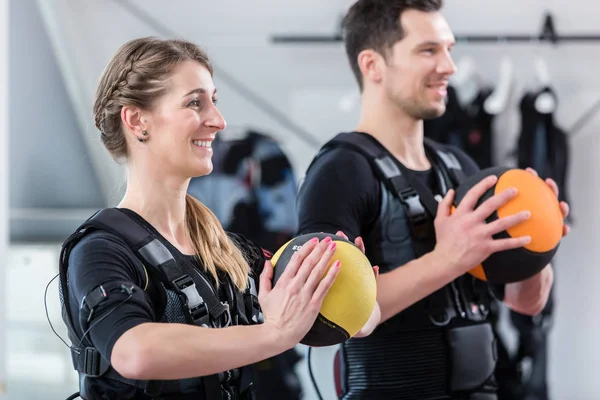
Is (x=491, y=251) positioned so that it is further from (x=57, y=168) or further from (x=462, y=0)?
(x=57, y=168)

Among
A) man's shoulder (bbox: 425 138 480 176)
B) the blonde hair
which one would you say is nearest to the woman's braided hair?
the blonde hair

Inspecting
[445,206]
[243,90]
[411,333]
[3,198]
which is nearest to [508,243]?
[445,206]

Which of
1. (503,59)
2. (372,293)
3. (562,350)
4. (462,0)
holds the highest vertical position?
(462,0)

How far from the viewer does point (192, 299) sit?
1602 mm

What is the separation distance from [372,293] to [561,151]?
8.26 feet

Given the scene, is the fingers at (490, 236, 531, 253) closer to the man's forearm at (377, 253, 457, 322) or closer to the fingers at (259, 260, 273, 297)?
the man's forearm at (377, 253, 457, 322)

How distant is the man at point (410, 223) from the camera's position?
81.3 inches

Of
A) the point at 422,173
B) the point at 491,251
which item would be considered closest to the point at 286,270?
the point at 491,251

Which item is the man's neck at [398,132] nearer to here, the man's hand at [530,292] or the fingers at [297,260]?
the man's hand at [530,292]

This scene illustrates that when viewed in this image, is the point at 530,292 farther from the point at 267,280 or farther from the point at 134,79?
the point at 134,79

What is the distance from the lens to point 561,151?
13.0 feet

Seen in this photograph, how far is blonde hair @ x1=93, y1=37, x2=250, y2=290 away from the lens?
1.72m

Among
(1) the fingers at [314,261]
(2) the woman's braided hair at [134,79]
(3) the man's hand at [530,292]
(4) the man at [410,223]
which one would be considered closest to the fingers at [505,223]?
(4) the man at [410,223]

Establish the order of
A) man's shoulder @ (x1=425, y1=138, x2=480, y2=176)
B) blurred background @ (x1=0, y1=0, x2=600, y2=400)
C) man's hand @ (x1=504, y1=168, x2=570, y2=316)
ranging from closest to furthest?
man's hand @ (x1=504, y1=168, x2=570, y2=316) → man's shoulder @ (x1=425, y1=138, x2=480, y2=176) → blurred background @ (x1=0, y1=0, x2=600, y2=400)
